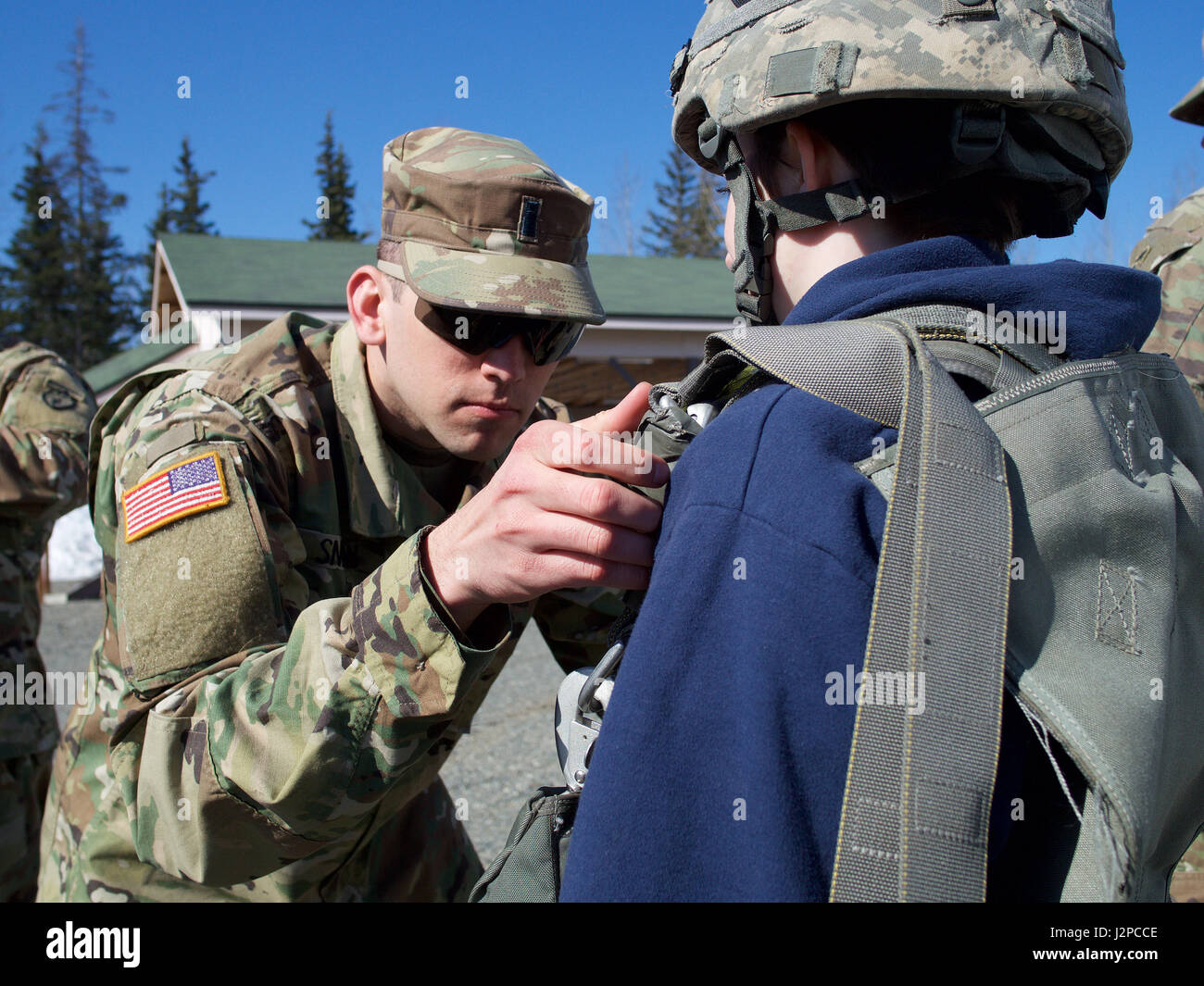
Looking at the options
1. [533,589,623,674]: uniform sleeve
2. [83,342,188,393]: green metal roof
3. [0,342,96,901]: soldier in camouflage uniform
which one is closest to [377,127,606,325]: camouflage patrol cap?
[533,589,623,674]: uniform sleeve

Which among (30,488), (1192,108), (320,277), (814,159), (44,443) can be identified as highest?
(320,277)

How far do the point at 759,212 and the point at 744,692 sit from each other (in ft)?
2.90

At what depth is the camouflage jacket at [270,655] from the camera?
1789 mm

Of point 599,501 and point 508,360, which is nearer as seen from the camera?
point 599,501


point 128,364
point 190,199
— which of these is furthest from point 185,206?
point 128,364

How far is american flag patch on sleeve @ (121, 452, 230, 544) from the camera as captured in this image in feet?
7.28

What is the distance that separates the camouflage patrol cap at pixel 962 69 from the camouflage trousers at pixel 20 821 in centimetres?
398

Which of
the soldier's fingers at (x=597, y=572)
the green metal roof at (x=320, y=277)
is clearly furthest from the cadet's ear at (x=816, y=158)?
the green metal roof at (x=320, y=277)

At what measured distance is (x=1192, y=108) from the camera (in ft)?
13.8

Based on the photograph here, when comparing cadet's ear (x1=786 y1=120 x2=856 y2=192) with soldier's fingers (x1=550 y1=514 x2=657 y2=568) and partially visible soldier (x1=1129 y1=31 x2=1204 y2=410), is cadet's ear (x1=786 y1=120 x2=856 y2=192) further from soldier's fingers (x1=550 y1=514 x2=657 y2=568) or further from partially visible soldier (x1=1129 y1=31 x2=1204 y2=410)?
partially visible soldier (x1=1129 y1=31 x2=1204 y2=410)

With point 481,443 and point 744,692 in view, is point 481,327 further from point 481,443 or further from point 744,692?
point 744,692

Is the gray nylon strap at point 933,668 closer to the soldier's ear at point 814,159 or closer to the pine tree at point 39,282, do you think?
the soldier's ear at point 814,159
